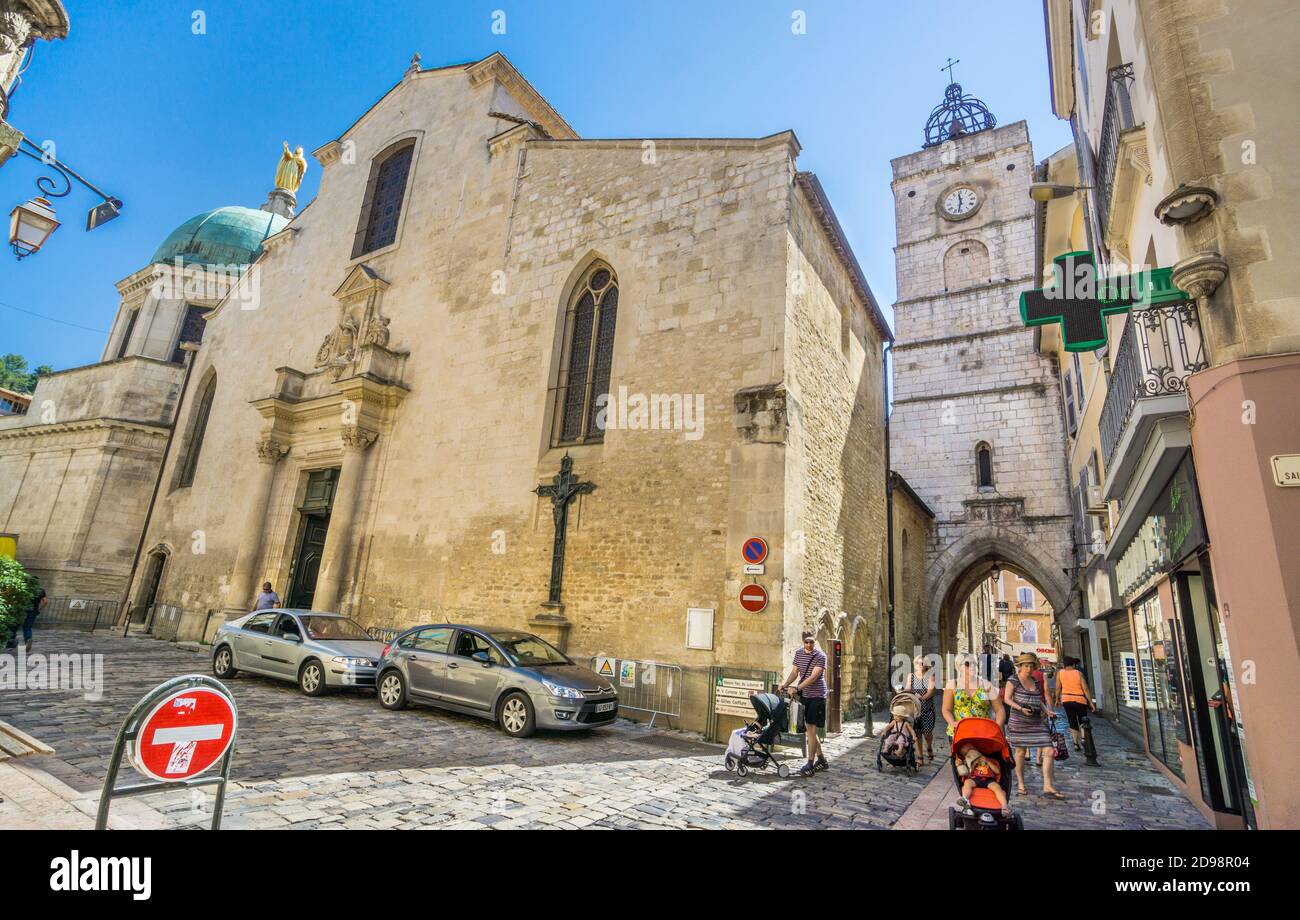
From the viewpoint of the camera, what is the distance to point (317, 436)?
16.5m

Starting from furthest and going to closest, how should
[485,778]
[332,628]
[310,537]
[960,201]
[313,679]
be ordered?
[960,201] → [310,537] → [332,628] → [313,679] → [485,778]

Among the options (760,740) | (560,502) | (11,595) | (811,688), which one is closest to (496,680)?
(760,740)

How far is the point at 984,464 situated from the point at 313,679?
67.9 ft

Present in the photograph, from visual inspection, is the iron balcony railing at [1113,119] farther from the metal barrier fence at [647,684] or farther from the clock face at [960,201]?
the clock face at [960,201]

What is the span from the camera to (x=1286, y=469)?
4.60 meters

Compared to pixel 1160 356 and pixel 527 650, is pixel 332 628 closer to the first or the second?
pixel 527 650

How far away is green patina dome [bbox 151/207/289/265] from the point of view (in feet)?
87.9

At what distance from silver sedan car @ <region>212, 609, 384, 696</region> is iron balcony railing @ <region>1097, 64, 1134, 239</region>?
1214cm

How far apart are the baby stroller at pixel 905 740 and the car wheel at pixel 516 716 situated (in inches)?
171

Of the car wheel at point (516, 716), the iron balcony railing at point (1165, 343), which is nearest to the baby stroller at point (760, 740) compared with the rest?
the car wheel at point (516, 716)

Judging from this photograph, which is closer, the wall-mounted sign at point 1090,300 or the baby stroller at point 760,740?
the wall-mounted sign at point 1090,300

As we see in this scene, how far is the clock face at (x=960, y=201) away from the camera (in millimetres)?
25703
